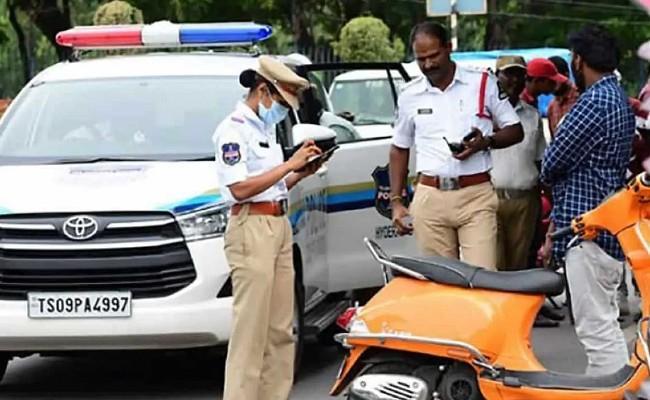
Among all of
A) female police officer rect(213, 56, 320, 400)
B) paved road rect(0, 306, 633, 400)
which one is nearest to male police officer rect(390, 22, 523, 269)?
female police officer rect(213, 56, 320, 400)

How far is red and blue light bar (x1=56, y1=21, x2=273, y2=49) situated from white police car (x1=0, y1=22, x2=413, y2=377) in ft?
0.04

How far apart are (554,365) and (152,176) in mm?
2676

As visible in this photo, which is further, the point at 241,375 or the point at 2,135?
the point at 2,135

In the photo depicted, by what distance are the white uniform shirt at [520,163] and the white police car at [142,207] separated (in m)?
0.74

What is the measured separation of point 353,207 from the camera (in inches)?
352

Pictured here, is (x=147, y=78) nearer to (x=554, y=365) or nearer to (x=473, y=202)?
(x=473, y=202)

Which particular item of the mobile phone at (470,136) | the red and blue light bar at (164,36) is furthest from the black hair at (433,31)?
the red and blue light bar at (164,36)

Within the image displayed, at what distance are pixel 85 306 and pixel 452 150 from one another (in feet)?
6.73

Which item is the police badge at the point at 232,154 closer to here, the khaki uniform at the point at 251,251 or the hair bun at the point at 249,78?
the khaki uniform at the point at 251,251

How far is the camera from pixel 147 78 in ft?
28.8

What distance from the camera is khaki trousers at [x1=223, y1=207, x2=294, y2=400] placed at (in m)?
6.68

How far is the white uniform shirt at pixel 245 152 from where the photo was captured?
658 centimetres

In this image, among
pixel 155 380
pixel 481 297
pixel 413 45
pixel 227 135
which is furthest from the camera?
pixel 155 380

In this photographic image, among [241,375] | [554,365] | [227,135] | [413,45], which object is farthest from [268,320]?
[554,365]
